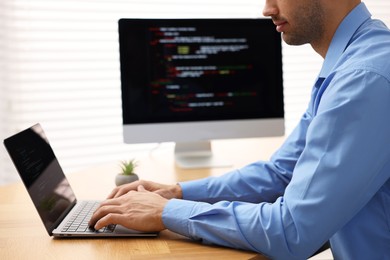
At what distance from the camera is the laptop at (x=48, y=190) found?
1.32m

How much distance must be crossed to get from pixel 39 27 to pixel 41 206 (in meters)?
1.98

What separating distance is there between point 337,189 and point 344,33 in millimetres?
436

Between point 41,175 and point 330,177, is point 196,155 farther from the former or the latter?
point 330,177

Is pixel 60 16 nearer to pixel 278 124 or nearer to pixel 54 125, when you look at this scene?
pixel 54 125

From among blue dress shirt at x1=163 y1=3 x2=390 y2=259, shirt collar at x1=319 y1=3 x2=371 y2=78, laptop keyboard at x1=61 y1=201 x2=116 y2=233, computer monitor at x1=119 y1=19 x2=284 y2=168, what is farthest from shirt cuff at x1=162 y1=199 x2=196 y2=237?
computer monitor at x1=119 y1=19 x2=284 y2=168

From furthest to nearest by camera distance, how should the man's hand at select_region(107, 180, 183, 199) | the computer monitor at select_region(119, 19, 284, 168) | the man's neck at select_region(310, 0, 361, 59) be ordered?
the computer monitor at select_region(119, 19, 284, 168) < the man's hand at select_region(107, 180, 183, 199) < the man's neck at select_region(310, 0, 361, 59)

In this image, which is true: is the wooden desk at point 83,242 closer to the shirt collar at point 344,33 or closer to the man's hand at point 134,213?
the man's hand at point 134,213

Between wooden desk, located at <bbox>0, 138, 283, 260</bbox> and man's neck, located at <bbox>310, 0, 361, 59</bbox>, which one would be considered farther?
man's neck, located at <bbox>310, 0, 361, 59</bbox>

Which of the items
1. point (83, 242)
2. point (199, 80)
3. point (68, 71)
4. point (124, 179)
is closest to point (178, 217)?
point (83, 242)

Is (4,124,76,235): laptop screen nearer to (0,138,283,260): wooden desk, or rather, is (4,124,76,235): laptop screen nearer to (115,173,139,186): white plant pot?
(0,138,283,260): wooden desk

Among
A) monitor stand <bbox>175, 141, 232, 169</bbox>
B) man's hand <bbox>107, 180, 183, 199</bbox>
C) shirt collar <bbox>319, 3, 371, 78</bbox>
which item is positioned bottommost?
monitor stand <bbox>175, 141, 232, 169</bbox>

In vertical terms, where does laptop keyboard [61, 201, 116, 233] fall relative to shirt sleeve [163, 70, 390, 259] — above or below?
below

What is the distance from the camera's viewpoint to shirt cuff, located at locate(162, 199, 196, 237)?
51.3 inches

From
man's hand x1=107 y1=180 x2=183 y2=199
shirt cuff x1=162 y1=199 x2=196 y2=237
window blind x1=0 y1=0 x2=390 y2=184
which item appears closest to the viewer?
shirt cuff x1=162 y1=199 x2=196 y2=237
